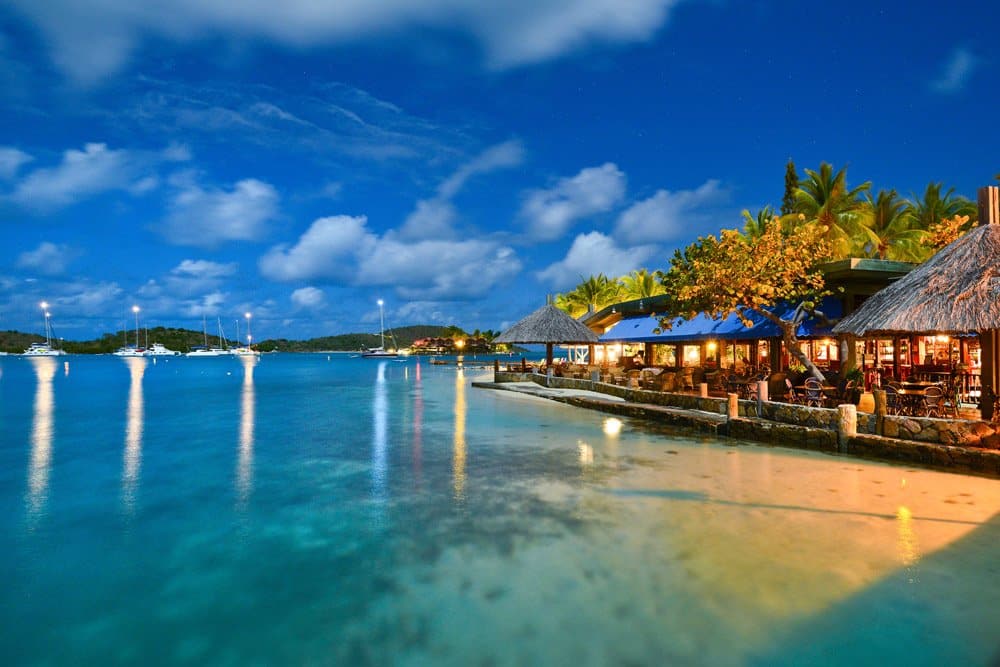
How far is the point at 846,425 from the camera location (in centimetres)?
1222

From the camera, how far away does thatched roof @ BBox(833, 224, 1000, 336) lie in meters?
10.2

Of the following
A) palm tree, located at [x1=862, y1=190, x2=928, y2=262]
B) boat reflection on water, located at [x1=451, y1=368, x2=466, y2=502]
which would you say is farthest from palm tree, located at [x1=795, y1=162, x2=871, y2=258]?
boat reflection on water, located at [x1=451, y1=368, x2=466, y2=502]

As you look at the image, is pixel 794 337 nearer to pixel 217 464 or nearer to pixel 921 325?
pixel 921 325

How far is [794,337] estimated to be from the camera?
17.0m

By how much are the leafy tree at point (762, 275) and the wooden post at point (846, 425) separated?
325 centimetres

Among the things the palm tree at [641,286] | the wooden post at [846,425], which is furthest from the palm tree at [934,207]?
the wooden post at [846,425]

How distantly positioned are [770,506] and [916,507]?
2.09 meters

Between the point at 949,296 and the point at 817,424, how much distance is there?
384 centimetres

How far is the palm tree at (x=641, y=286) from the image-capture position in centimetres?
4503

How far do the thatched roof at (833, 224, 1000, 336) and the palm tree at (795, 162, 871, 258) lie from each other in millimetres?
18853

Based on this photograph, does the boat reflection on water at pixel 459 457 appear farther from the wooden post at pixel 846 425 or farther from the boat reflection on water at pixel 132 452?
the wooden post at pixel 846 425

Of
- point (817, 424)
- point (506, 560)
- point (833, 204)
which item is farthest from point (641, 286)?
point (506, 560)

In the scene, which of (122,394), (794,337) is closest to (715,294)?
(794,337)

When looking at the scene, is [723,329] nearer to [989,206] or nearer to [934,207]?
[989,206]
